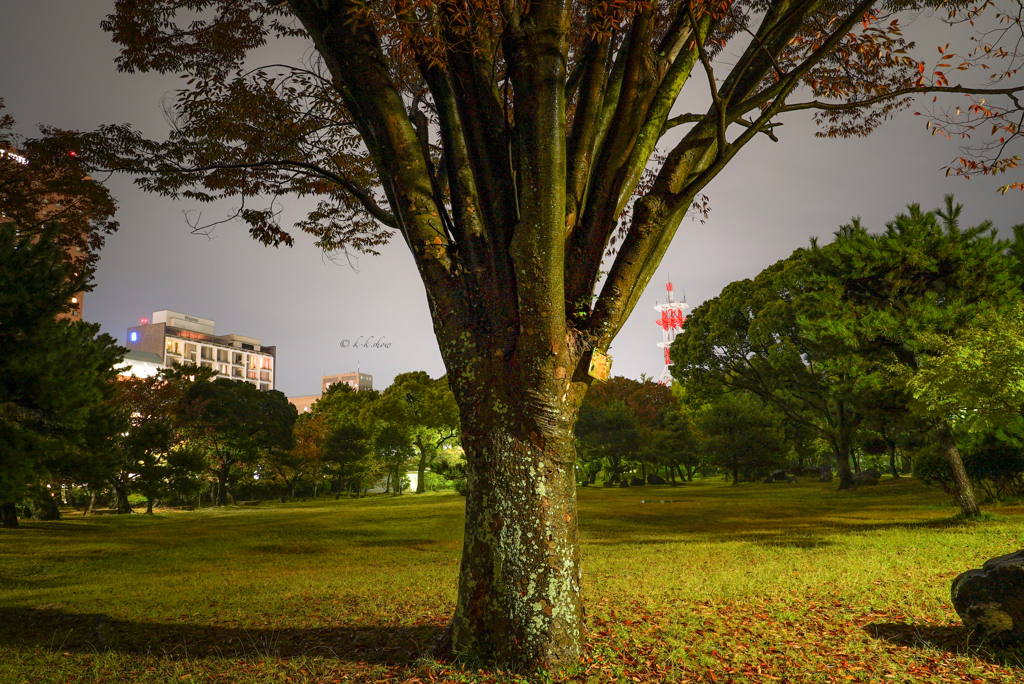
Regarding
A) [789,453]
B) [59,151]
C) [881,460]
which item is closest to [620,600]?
[59,151]

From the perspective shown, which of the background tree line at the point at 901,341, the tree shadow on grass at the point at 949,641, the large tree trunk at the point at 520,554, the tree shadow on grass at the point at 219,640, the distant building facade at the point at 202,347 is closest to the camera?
the large tree trunk at the point at 520,554

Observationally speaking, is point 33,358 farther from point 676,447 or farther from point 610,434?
point 676,447

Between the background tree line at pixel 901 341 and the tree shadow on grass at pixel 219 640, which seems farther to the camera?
the background tree line at pixel 901 341

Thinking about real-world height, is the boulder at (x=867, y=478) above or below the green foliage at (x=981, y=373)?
below

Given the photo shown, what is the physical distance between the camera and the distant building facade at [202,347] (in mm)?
91188

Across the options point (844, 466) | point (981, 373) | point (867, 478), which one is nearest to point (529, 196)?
point (981, 373)

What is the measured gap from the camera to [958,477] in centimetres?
1369

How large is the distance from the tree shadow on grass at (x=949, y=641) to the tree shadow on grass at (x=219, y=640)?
3.54m

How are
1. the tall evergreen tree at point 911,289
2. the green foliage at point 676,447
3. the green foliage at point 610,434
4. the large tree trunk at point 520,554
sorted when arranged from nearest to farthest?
the large tree trunk at point 520,554 → the tall evergreen tree at point 911,289 → the green foliage at point 610,434 → the green foliage at point 676,447

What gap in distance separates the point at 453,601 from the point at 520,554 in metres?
3.18

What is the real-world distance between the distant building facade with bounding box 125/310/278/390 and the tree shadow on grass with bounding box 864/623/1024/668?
85.5 m

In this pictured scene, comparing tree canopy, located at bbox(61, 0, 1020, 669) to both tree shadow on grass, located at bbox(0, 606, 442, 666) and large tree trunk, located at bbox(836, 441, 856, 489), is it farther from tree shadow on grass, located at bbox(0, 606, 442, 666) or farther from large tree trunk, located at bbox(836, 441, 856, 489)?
large tree trunk, located at bbox(836, 441, 856, 489)

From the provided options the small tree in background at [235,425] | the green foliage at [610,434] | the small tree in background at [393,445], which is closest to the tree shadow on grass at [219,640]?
the small tree in background at [235,425]

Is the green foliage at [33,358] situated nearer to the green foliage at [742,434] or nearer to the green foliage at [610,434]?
the green foliage at [610,434]
